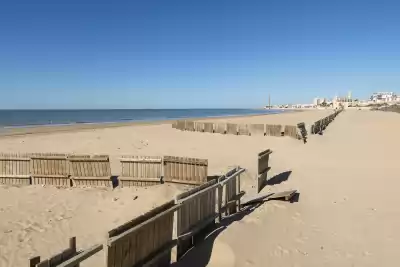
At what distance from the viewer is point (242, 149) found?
67.7 ft

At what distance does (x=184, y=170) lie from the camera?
1129 centimetres

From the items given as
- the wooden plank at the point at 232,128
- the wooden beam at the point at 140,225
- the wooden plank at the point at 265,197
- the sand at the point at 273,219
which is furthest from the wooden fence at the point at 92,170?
the wooden plank at the point at 232,128

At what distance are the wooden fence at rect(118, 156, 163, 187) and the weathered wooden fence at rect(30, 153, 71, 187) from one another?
2.00 metres

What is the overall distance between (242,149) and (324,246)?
538 inches

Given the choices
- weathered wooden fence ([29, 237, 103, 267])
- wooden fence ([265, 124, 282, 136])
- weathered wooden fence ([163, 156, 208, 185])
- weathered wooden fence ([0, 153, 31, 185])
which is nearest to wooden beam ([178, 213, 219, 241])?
weathered wooden fence ([29, 237, 103, 267])

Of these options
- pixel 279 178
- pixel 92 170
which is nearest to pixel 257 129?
pixel 279 178

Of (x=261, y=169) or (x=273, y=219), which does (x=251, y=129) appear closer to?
(x=261, y=169)

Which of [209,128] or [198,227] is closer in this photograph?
[198,227]

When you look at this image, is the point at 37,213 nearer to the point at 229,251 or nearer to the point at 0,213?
the point at 0,213

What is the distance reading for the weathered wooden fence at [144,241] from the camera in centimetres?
460

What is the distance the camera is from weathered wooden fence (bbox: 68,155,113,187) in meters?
11.8

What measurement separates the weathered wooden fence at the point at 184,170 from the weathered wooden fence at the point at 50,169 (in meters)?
3.50

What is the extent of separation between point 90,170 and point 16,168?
2.74 m

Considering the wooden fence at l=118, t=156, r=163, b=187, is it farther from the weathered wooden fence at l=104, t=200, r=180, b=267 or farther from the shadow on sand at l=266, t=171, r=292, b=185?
the weathered wooden fence at l=104, t=200, r=180, b=267
